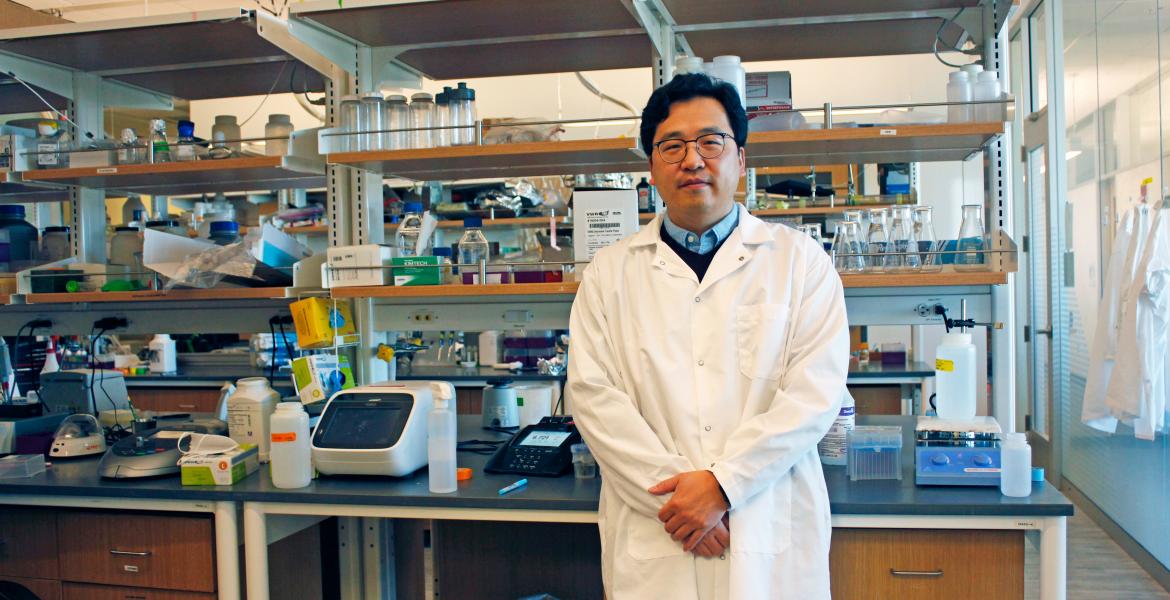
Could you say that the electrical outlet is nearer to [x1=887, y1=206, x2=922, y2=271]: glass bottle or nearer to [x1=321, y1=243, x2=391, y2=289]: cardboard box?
[x1=321, y1=243, x2=391, y2=289]: cardboard box

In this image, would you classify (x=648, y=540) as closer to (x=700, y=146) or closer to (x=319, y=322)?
(x=700, y=146)

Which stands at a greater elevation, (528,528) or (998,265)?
(998,265)

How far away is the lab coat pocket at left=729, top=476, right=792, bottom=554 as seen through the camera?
1.59 meters

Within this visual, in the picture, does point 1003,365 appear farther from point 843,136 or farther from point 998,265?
point 843,136

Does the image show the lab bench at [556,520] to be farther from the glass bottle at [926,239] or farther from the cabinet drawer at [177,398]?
the cabinet drawer at [177,398]

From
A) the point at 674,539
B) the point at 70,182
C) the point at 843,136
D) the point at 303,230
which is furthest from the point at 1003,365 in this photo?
the point at 303,230

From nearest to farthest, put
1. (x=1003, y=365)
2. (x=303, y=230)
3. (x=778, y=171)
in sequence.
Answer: (x=1003, y=365), (x=303, y=230), (x=778, y=171)

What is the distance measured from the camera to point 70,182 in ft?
9.18

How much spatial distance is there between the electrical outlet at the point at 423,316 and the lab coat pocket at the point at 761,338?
113cm

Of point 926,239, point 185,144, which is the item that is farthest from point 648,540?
point 185,144

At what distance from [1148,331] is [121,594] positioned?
3387 millimetres

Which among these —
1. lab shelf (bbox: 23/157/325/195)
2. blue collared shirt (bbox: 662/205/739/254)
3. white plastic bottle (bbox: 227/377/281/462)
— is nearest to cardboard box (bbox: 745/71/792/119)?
blue collared shirt (bbox: 662/205/739/254)

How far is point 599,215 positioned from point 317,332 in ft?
2.70

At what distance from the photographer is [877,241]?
86.4 inches
